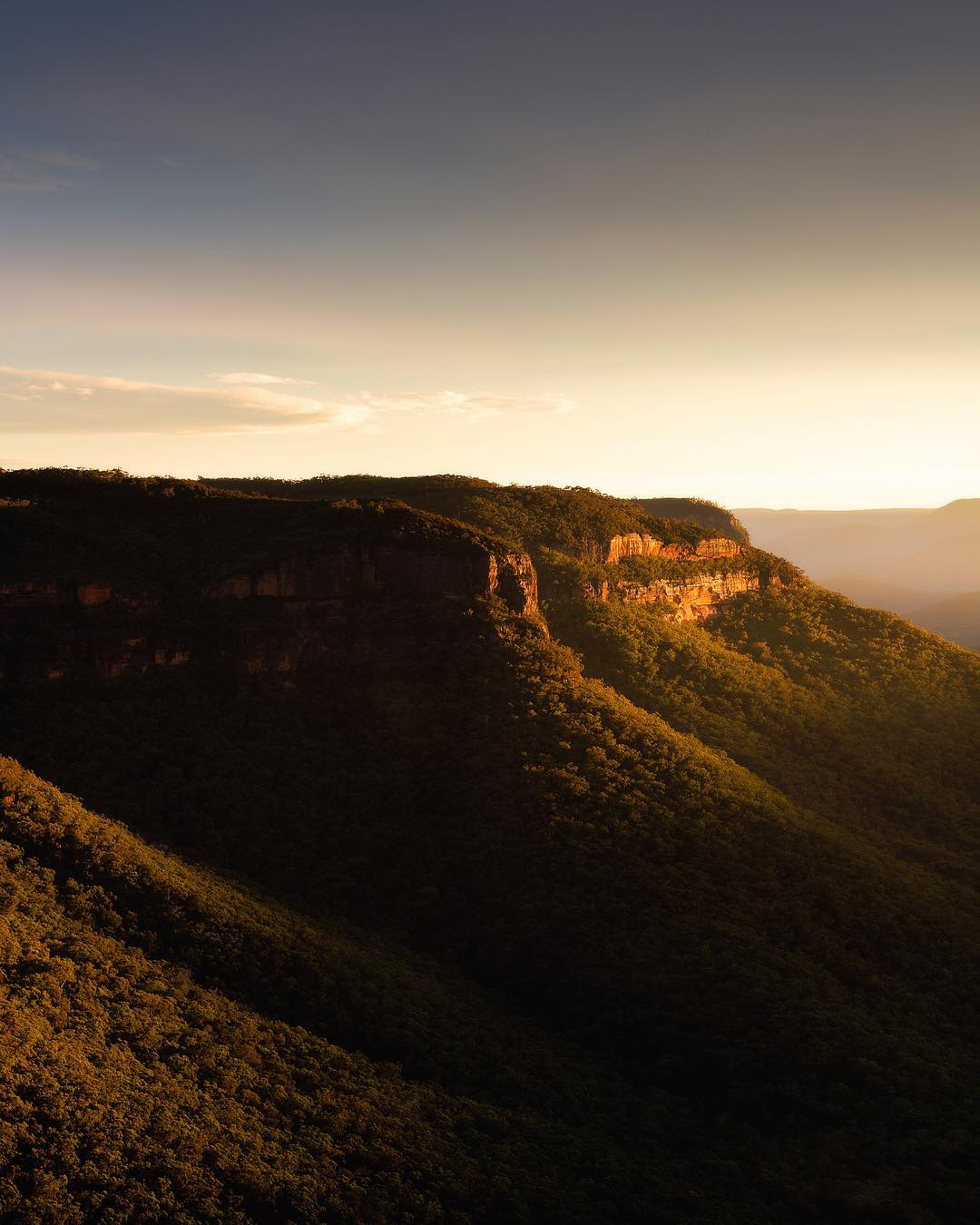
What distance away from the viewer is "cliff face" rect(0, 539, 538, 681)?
4800 cm

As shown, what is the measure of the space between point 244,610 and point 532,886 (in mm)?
25036

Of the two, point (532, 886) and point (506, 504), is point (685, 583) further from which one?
point (532, 886)

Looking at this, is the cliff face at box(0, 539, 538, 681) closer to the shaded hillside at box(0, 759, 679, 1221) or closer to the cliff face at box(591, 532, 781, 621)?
the shaded hillside at box(0, 759, 679, 1221)

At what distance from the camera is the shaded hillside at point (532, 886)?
27.9 metres

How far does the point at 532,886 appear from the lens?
39.9m

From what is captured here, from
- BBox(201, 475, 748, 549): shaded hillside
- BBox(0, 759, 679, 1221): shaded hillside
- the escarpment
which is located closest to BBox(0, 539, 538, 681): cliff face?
the escarpment

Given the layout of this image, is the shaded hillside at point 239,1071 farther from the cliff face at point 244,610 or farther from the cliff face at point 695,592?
the cliff face at point 695,592

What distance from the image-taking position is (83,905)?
104 ft

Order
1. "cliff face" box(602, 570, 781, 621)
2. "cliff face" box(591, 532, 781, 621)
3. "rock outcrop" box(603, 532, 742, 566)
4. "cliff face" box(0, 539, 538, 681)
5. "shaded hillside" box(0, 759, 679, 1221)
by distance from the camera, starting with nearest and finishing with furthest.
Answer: "shaded hillside" box(0, 759, 679, 1221) → "cliff face" box(0, 539, 538, 681) → "cliff face" box(591, 532, 781, 621) → "cliff face" box(602, 570, 781, 621) → "rock outcrop" box(603, 532, 742, 566)

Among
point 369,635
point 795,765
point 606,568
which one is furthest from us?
point 606,568

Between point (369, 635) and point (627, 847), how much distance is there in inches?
826

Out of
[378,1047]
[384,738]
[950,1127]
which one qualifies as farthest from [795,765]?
[378,1047]

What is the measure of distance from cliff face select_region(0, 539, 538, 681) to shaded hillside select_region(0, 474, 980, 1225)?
1.22 ft

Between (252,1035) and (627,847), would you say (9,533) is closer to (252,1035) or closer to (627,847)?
(252,1035)
